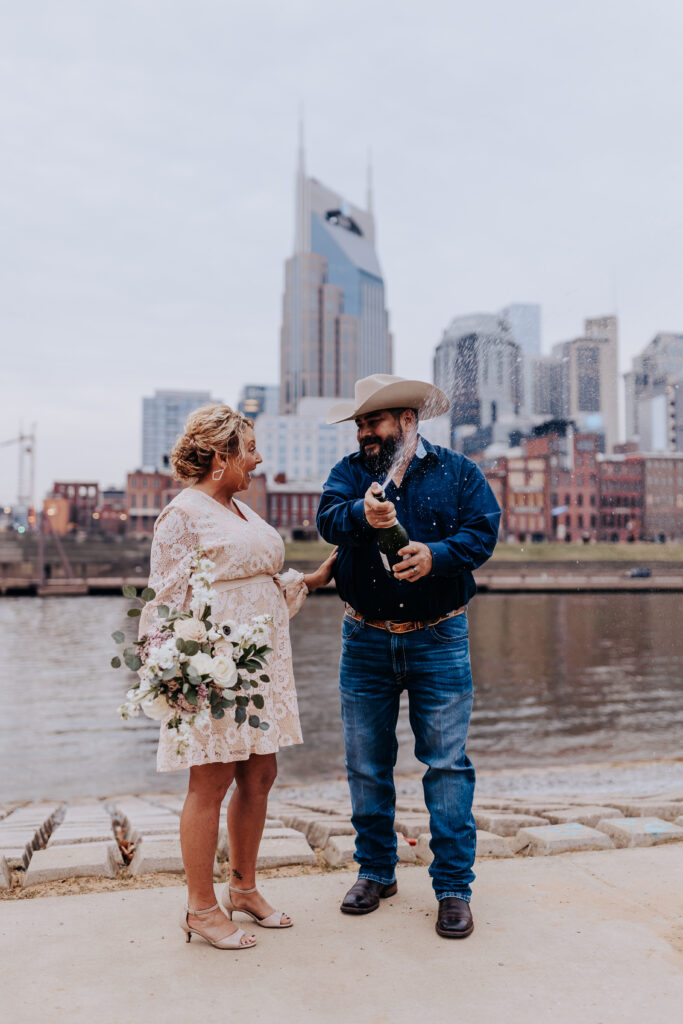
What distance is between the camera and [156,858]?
3.75 m

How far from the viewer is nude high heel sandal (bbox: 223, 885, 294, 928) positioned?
307cm

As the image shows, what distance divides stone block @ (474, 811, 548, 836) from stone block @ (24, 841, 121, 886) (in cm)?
191

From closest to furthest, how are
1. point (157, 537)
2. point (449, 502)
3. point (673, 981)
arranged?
point (673, 981) → point (157, 537) → point (449, 502)

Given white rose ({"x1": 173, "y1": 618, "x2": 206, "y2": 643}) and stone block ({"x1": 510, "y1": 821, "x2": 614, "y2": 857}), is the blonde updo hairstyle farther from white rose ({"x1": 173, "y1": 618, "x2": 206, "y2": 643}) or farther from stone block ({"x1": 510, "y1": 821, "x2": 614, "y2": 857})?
stone block ({"x1": 510, "y1": 821, "x2": 614, "y2": 857})

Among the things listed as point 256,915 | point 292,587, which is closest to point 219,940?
point 256,915

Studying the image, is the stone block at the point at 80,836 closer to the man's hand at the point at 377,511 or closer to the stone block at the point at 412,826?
the stone block at the point at 412,826

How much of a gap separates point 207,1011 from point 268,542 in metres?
1.55

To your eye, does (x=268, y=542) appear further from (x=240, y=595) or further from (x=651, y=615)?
(x=651, y=615)

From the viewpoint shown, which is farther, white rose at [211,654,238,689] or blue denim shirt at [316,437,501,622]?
blue denim shirt at [316,437,501,622]

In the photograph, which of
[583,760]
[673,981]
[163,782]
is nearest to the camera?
[673,981]

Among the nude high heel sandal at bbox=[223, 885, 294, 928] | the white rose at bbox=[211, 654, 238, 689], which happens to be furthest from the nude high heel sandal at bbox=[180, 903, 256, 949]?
the white rose at bbox=[211, 654, 238, 689]

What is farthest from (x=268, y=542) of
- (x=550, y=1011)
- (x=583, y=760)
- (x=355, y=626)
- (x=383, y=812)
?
(x=583, y=760)

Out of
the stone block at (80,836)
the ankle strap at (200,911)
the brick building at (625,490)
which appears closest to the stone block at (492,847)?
the ankle strap at (200,911)

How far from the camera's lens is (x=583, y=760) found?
35.3 feet
